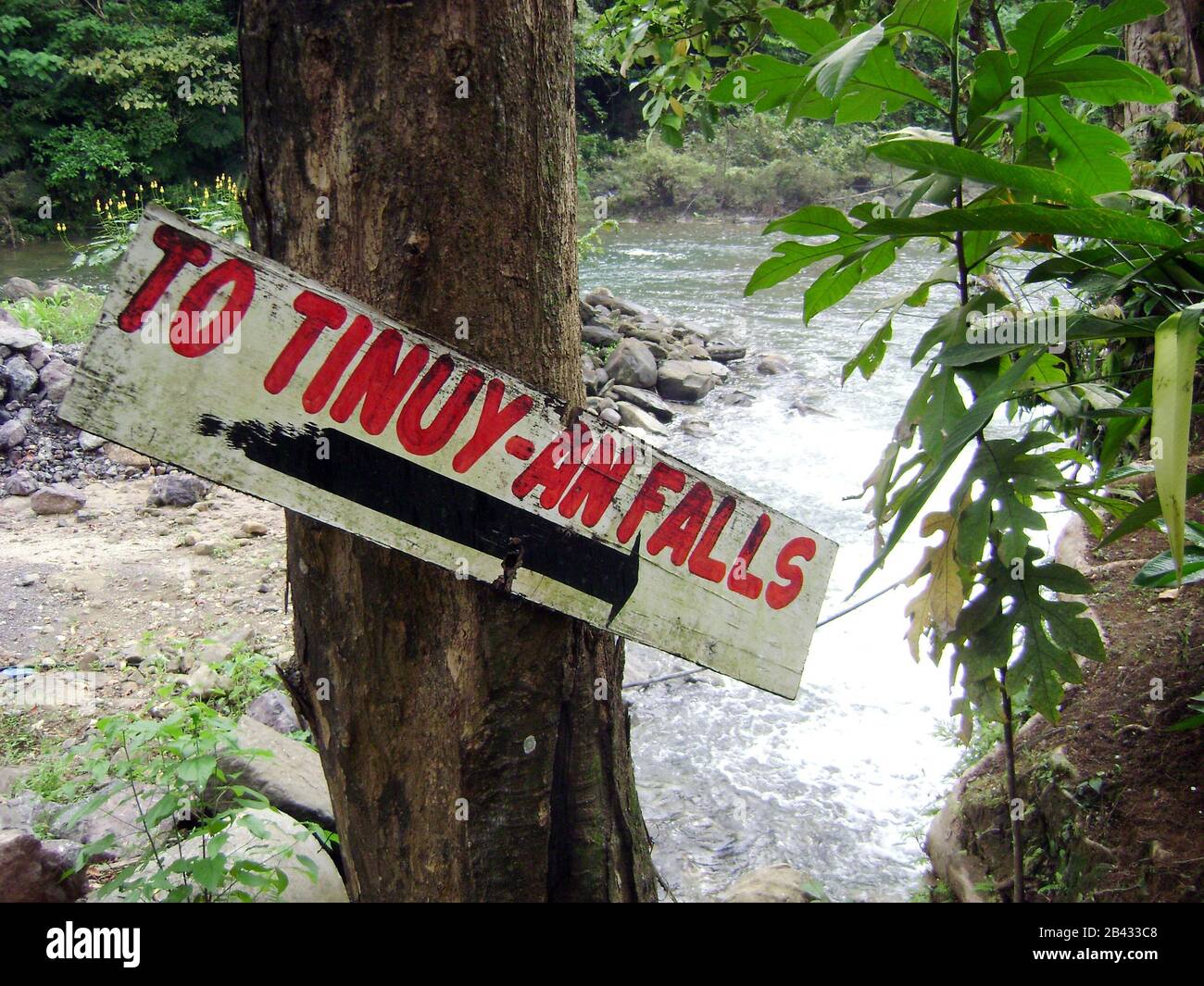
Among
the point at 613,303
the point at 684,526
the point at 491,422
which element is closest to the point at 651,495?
the point at 684,526

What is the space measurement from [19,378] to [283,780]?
4115 millimetres

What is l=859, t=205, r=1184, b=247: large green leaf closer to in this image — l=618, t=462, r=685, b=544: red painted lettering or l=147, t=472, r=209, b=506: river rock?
l=618, t=462, r=685, b=544: red painted lettering

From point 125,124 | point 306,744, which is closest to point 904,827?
point 306,744

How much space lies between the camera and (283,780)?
8.08ft

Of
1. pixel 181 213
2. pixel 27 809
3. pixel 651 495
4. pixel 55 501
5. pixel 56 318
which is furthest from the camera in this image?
pixel 56 318

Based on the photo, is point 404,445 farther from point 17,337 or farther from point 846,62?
point 17,337

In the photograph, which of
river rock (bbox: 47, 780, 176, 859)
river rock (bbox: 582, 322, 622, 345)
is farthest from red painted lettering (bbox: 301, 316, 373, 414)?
river rock (bbox: 582, 322, 622, 345)

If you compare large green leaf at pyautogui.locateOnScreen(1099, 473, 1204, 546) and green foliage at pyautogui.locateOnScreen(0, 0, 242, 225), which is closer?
large green leaf at pyautogui.locateOnScreen(1099, 473, 1204, 546)

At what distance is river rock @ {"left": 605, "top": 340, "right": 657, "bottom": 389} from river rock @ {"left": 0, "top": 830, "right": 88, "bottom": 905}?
20.6 ft

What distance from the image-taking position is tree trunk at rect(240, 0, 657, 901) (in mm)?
967

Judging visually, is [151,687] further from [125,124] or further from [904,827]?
[125,124]

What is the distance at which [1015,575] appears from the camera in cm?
136

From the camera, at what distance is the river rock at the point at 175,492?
482cm

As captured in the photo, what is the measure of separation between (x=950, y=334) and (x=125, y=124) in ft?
52.4
